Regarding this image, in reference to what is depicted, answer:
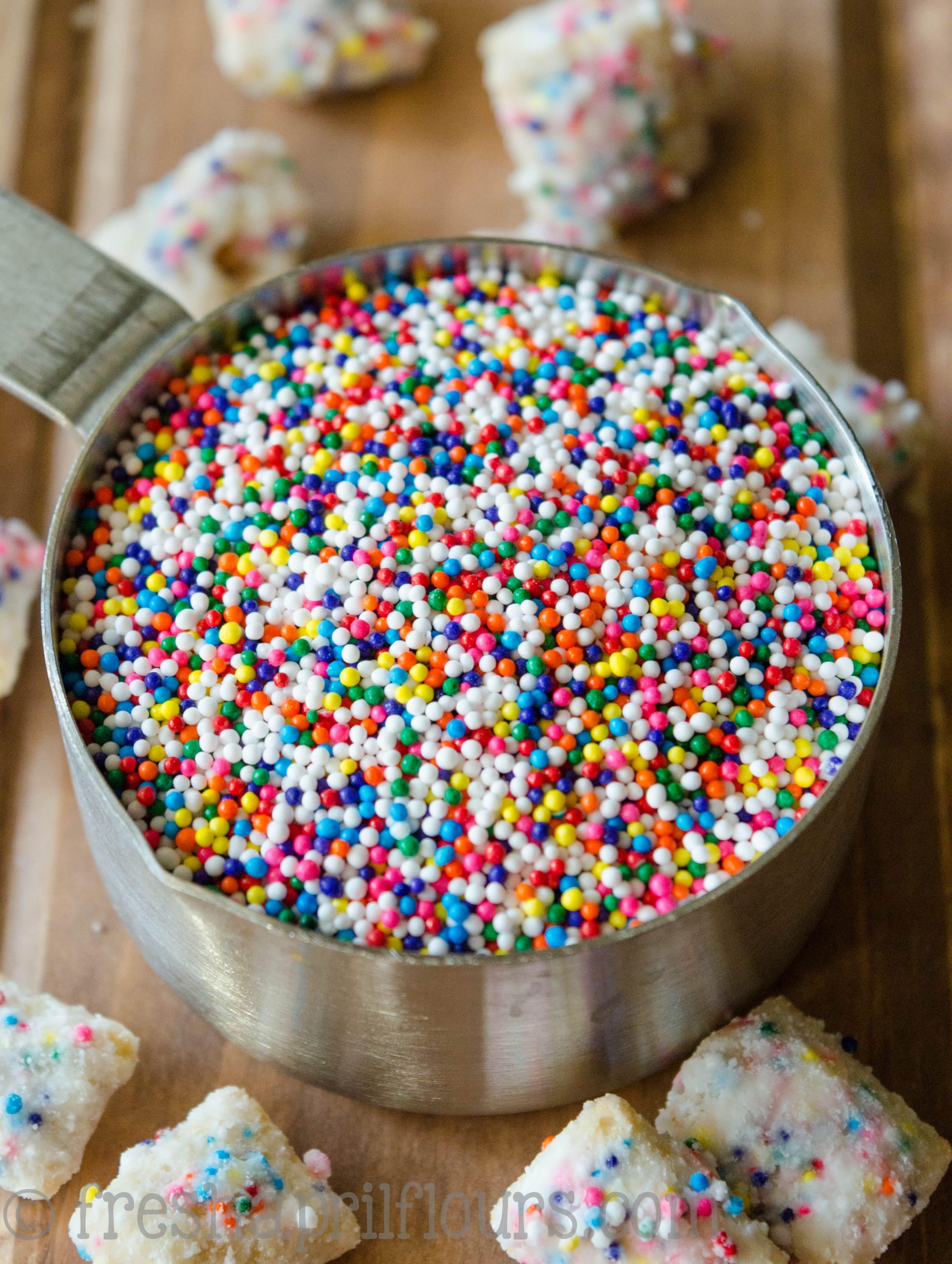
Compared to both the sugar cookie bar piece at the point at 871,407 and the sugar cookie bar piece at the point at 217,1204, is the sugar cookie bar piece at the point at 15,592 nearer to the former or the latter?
the sugar cookie bar piece at the point at 217,1204

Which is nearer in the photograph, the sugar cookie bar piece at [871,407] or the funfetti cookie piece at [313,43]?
the sugar cookie bar piece at [871,407]

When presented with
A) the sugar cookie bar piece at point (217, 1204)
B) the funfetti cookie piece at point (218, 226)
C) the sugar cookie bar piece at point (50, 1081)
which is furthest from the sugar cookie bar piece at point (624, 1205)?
the funfetti cookie piece at point (218, 226)

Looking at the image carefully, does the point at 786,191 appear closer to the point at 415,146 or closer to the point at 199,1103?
the point at 415,146

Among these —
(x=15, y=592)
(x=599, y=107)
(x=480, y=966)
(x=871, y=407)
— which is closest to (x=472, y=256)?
(x=599, y=107)

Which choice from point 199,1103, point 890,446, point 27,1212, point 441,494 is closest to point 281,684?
point 441,494

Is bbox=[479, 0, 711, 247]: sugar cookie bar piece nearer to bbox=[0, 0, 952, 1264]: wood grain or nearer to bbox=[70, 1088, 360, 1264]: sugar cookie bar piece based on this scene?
bbox=[0, 0, 952, 1264]: wood grain
